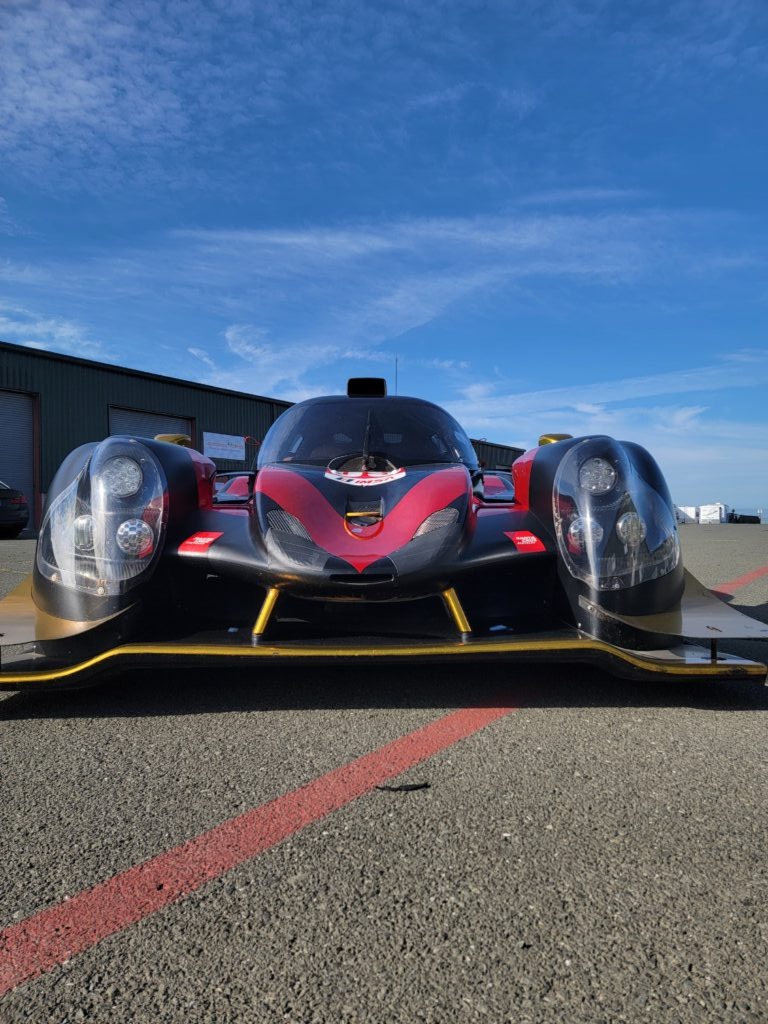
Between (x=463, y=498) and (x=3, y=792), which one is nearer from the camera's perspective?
(x=3, y=792)

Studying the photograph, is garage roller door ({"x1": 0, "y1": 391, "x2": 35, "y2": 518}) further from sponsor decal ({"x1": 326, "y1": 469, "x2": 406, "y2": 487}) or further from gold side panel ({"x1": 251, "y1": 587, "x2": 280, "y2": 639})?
gold side panel ({"x1": 251, "y1": 587, "x2": 280, "y2": 639})

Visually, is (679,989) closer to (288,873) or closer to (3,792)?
(288,873)

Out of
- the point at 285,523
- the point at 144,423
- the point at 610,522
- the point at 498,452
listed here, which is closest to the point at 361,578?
the point at 285,523

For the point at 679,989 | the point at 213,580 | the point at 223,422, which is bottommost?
the point at 679,989

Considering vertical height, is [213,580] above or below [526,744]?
above

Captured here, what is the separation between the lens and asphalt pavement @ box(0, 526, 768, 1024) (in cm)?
112

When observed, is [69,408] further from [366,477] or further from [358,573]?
[358,573]

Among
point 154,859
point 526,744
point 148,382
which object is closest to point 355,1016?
point 154,859

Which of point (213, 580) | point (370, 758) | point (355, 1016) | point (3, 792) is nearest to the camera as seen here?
point (355, 1016)

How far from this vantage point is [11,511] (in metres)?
14.5

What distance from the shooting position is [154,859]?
1.54 metres

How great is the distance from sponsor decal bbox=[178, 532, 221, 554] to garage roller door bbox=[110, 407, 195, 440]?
21064 millimetres

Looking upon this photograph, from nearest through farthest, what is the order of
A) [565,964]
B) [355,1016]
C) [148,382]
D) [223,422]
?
[355,1016]
[565,964]
[148,382]
[223,422]

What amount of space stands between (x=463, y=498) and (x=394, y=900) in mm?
1904
